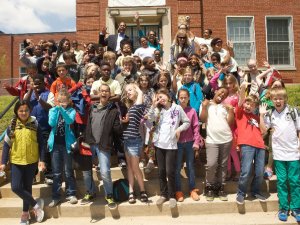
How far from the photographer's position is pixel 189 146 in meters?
5.14

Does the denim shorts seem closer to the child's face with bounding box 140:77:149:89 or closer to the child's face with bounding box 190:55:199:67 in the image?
the child's face with bounding box 140:77:149:89

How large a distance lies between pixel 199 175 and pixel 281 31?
1082 centimetres

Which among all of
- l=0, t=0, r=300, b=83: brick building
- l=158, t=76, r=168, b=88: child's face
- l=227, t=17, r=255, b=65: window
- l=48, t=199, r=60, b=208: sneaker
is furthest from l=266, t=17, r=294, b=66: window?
l=48, t=199, r=60, b=208: sneaker

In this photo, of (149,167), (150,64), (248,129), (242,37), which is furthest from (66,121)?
(242,37)

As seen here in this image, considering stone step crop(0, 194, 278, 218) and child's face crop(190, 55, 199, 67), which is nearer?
stone step crop(0, 194, 278, 218)

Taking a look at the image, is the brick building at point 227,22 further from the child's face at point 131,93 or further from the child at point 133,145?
the child at point 133,145

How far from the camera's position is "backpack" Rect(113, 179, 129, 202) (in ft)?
16.4

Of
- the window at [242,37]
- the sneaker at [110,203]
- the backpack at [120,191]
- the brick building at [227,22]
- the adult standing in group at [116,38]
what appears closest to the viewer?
the sneaker at [110,203]

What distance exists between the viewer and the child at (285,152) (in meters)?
4.59

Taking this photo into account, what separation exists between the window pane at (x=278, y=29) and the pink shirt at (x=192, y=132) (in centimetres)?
1043

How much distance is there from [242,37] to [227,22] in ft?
3.02

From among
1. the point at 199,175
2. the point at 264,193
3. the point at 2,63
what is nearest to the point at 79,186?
the point at 199,175

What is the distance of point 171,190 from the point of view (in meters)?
4.94

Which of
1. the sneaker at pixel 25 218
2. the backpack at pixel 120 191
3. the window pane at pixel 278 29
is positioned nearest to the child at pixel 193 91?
the backpack at pixel 120 191
